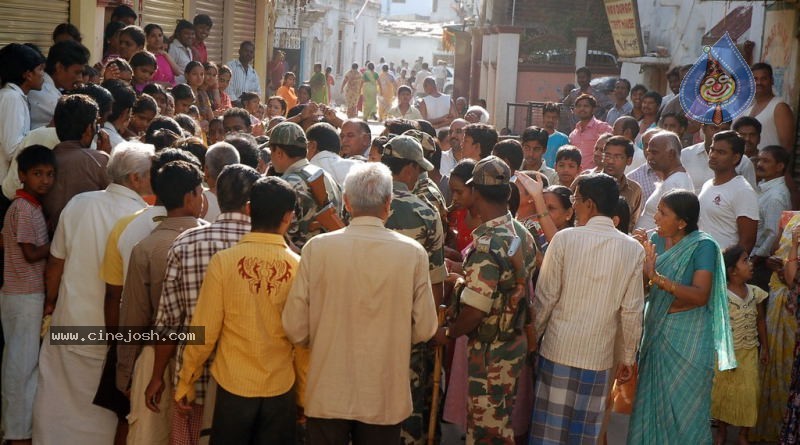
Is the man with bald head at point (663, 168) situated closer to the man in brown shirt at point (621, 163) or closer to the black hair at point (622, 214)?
the man in brown shirt at point (621, 163)

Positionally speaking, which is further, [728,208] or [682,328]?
[728,208]

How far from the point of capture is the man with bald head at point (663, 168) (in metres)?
7.12

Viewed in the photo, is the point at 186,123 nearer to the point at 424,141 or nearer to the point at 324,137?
the point at 324,137

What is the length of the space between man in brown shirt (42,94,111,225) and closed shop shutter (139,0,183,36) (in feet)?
21.0

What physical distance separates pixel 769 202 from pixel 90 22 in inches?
273

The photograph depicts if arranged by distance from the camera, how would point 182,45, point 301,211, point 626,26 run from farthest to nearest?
point 626,26
point 182,45
point 301,211

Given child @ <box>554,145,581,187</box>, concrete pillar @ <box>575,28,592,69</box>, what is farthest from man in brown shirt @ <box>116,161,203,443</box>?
concrete pillar @ <box>575,28,592,69</box>

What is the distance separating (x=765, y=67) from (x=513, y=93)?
14923 mm

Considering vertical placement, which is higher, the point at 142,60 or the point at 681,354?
the point at 142,60

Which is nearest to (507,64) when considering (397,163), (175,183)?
(397,163)


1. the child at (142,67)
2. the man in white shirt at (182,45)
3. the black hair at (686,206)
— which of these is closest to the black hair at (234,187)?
the black hair at (686,206)

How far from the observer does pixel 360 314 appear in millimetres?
4215

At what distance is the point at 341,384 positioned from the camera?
4.24m

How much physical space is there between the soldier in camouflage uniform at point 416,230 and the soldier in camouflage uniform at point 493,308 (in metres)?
0.36
